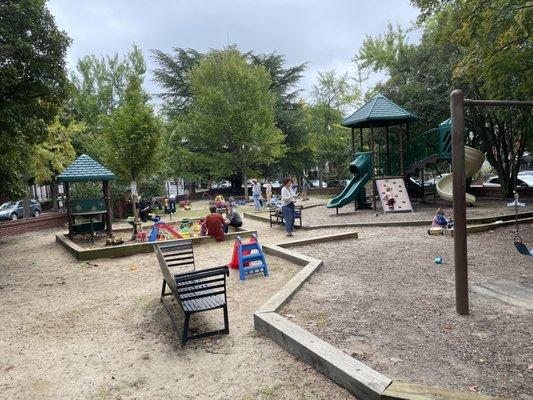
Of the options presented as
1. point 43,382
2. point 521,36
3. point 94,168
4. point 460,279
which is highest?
point 521,36

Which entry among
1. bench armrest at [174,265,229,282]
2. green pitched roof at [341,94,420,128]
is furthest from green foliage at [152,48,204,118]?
bench armrest at [174,265,229,282]

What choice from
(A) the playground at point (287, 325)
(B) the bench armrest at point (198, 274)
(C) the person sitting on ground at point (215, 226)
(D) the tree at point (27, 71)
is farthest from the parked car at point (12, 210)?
(B) the bench armrest at point (198, 274)

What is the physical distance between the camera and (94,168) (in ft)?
44.4

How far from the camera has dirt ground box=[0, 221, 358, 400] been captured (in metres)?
3.65

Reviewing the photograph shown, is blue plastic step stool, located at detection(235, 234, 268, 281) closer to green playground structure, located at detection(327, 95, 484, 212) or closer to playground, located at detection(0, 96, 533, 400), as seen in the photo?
playground, located at detection(0, 96, 533, 400)

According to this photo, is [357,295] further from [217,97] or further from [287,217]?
[217,97]

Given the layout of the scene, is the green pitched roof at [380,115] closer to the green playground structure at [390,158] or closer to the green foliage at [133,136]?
the green playground structure at [390,158]

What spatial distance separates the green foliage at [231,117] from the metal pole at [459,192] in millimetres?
26321

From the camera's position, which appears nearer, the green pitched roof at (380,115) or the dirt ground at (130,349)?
the dirt ground at (130,349)

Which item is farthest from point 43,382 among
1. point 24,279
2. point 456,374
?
point 24,279

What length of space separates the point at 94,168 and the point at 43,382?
34.7 ft

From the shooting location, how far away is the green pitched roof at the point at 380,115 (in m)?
17.1

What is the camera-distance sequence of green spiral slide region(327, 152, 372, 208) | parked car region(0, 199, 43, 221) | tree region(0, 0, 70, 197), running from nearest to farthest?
1. tree region(0, 0, 70, 197)
2. green spiral slide region(327, 152, 372, 208)
3. parked car region(0, 199, 43, 221)

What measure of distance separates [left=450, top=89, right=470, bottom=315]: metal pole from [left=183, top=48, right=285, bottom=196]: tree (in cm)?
2634
